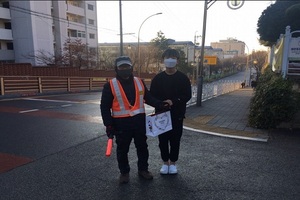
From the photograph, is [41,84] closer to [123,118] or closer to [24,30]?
[123,118]

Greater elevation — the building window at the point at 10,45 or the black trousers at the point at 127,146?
the building window at the point at 10,45

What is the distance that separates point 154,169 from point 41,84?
47.5ft

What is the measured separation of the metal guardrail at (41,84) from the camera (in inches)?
559

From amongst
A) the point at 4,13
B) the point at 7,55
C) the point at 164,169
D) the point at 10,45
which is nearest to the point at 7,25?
the point at 4,13

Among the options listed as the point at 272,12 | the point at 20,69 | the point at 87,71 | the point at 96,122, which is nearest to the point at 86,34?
the point at 87,71

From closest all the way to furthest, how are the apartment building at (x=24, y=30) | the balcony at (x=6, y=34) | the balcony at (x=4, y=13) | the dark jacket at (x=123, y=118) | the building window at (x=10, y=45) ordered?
the dark jacket at (x=123, y=118)
the balcony at (x=6, y=34)
the balcony at (x=4, y=13)
the apartment building at (x=24, y=30)
the building window at (x=10, y=45)

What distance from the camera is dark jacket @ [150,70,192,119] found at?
366 centimetres

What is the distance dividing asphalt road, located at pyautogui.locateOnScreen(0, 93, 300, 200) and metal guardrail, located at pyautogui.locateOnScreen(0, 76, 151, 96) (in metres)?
9.17

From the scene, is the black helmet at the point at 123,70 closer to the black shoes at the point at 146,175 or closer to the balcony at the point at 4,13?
the black shoes at the point at 146,175

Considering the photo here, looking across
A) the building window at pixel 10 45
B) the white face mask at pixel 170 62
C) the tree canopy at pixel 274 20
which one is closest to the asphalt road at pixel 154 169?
the white face mask at pixel 170 62

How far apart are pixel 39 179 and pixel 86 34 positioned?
46.2 meters

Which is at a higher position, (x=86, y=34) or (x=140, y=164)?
(x=86, y=34)

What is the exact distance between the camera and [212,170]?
3938mm

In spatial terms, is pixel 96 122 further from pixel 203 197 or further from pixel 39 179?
pixel 203 197
